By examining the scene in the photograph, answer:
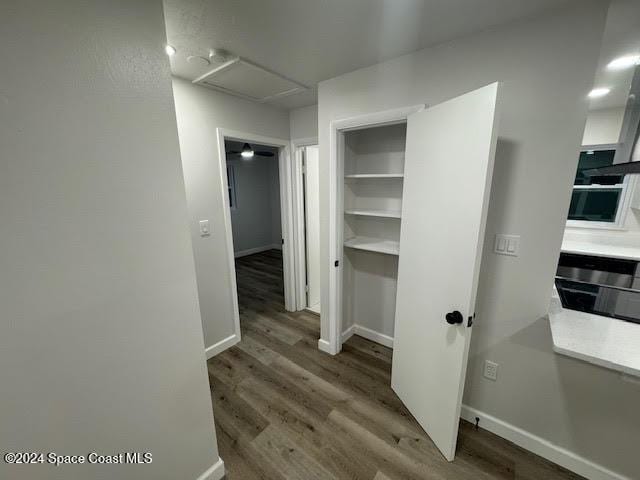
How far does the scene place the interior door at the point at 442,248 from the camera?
1.19 metres

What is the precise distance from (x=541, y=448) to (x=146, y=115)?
2732mm

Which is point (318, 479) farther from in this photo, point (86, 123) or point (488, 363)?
point (86, 123)

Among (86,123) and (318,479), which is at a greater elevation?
(86,123)

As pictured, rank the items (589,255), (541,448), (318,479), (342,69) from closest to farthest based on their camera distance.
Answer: (318,479), (541,448), (342,69), (589,255)

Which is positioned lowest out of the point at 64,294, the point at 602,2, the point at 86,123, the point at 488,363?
the point at 488,363

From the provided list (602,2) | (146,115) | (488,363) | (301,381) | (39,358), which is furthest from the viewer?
(301,381)

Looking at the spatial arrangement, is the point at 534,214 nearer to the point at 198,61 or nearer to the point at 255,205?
the point at 198,61

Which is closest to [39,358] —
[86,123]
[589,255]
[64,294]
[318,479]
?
[64,294]

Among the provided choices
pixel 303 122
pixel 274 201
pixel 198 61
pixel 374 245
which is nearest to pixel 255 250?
pixel 274 201

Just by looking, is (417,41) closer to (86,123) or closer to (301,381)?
(86,123)

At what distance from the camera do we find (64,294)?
0.82 meters

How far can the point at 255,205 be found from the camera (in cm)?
594

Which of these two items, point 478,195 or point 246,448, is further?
Answer: point 246,448

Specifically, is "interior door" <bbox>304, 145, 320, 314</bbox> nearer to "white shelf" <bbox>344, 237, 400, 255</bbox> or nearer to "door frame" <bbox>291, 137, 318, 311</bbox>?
"door frame" <bbox>291, 137, 318, 311</bbox>
